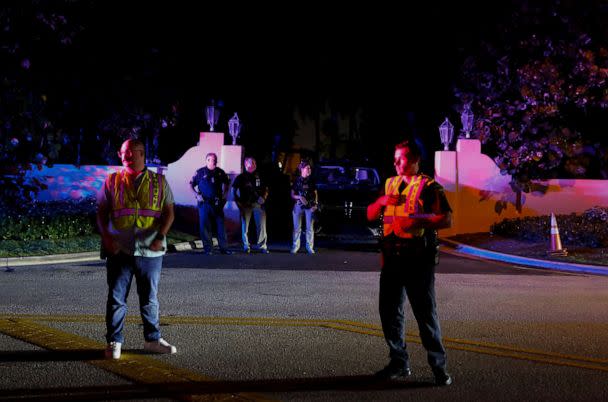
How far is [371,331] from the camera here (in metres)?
9.19

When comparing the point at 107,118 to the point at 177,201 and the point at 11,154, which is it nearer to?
the point at 177,201

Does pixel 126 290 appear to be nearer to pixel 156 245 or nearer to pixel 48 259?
pixel 156 245

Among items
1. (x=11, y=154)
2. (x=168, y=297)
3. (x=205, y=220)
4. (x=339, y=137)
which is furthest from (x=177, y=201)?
(x=339, y=137)

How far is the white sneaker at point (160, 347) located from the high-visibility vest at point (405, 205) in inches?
83.2

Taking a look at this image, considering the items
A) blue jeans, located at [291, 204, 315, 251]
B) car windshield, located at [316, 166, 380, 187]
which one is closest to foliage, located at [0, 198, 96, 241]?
blue jeans, located at [291, 204, 315, 251]

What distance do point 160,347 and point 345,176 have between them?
55.2 ft

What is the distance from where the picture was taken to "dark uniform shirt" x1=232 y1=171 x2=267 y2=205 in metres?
18.8

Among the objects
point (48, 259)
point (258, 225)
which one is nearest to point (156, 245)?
point (48, 259)

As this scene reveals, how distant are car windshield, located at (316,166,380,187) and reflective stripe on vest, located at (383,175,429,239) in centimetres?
1652

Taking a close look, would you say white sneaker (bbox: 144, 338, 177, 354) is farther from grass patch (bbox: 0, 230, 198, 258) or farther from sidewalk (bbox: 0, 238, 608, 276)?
grass patch (bbox: 0, 230, 198, 258)

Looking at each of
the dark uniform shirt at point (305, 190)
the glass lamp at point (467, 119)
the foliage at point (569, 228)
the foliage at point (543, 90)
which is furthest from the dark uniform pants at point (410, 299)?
the glass lamp at point (467, 119)

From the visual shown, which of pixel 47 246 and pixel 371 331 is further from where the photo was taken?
pixel 47 246

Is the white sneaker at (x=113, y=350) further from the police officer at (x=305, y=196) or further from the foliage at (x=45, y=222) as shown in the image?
the foliage at (x=45, y=222)

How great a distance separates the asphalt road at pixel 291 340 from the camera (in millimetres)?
6676
